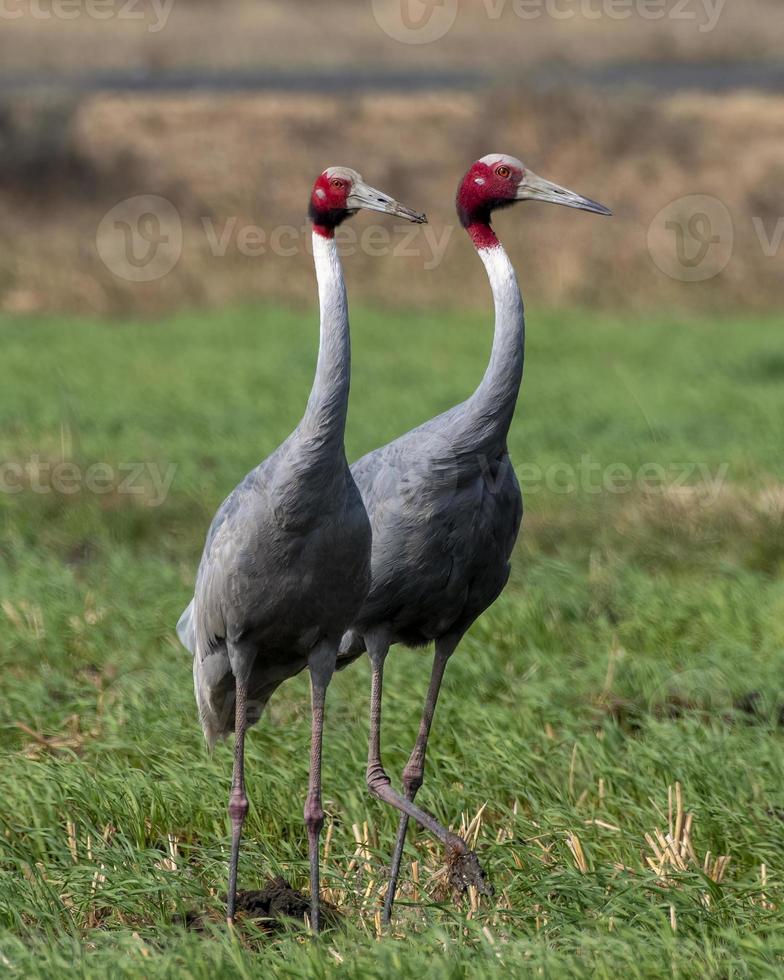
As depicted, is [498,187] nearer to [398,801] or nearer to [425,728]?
[425,728]

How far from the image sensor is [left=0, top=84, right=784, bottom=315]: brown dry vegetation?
18.6 meters

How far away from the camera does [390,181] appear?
83.3ft

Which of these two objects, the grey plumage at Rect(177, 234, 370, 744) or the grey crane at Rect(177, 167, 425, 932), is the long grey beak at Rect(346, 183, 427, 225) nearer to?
the grey crane at Rect(177, 167, 425, 932)

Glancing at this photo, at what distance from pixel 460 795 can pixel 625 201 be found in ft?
63.4

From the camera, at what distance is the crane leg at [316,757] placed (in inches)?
165

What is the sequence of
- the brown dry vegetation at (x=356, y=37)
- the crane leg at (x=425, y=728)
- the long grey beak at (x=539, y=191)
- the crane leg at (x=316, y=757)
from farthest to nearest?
the brown dry vegetation at (x=356, y=37), the crane leg at (x=425, y=728), the long grey beak at (x=539, y=191), the crane leg at (x=316, y=757)

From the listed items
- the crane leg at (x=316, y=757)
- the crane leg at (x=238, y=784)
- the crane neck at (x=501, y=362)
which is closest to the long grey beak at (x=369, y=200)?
the crane neck at (x=501, y=362)

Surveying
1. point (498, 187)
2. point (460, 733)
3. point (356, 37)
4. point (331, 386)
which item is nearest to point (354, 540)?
point (331, 386)

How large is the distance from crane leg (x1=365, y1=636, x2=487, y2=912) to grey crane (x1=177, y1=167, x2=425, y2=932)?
32 cm

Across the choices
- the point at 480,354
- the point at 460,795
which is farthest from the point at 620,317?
the point at 460,795

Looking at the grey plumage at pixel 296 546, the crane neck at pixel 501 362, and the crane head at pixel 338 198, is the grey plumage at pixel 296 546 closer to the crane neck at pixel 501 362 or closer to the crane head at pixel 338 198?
the crane head at pixel 338 198

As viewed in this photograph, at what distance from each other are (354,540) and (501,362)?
68 centimetres

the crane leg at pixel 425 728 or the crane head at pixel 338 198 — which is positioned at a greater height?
the crane head at pixel 338 198

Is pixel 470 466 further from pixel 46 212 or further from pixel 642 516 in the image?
pixel 46 212
